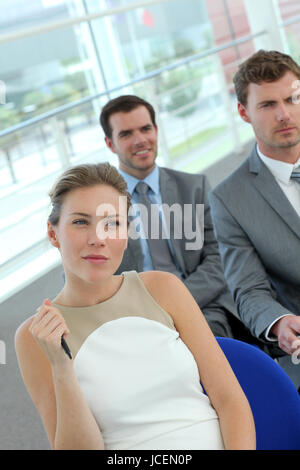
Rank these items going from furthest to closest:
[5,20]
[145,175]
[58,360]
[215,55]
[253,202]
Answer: [5,20] → [215,55] → [145,175] → [253,202] → [58,360]

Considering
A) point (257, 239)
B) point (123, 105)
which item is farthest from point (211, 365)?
point (123, 105)

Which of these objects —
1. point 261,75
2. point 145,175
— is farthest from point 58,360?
point 145,175

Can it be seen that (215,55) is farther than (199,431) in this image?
Yes

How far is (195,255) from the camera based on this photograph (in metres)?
2.26

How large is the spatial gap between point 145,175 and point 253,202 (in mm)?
597

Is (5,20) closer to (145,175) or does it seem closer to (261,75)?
(145,175)

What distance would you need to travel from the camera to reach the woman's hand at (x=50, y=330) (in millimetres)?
960

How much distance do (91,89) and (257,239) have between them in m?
4.15

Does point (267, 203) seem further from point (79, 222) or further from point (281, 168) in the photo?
point (79, 222)

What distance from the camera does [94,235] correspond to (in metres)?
1.18

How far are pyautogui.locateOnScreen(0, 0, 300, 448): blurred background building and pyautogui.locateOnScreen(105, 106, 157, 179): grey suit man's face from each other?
0.66 metres

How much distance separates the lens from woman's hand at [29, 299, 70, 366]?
3.15ft

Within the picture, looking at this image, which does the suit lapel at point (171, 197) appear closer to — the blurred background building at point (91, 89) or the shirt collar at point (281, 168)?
the shirt collar at point (281, 168)

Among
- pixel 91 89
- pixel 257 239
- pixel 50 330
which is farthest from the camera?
pixel 91 89
